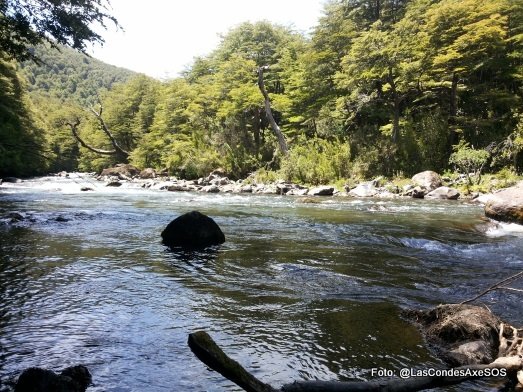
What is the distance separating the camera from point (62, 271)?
24.8 ft

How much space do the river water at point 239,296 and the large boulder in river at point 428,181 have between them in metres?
10.9

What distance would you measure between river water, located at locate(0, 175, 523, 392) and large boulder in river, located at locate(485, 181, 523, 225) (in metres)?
0.83

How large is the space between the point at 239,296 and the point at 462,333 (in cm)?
313

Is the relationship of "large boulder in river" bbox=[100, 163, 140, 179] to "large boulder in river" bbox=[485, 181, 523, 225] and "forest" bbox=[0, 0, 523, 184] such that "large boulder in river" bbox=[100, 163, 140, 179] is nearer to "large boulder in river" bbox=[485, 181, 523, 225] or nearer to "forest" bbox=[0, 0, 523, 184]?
"forest" bbox=[0, 0, 523, 184]

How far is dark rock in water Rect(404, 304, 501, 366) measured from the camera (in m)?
4.20

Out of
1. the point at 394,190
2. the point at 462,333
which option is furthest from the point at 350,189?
the point at 462,333

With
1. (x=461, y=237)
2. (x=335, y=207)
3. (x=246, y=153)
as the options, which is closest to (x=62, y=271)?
(x=461, y=237)

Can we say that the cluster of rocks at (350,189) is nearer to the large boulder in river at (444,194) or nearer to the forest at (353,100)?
the large boulder in river at (444,194)

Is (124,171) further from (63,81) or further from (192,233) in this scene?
(63,81)

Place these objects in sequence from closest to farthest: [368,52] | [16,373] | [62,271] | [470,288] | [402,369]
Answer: [16,373], [402,369], [470,288], [62,271], [368,52]

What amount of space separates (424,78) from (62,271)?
90.3ft

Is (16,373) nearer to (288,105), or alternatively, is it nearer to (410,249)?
(410,249)

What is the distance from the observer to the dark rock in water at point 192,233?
34.2 ft

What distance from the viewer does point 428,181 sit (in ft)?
79.3
